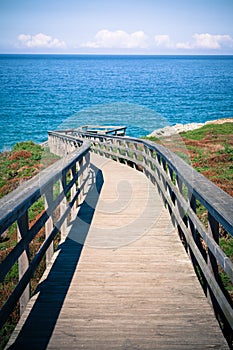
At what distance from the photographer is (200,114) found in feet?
191

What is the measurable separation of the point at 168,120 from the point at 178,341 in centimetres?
5103

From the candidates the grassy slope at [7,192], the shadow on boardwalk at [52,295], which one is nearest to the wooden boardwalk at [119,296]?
the shadow on boardwalk at [52,295]

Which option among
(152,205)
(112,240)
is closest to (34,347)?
(112,240)

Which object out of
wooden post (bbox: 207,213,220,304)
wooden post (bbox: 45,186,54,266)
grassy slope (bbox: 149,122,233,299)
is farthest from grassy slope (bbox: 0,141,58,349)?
grassy slope (bbox: 149,122,233,299)

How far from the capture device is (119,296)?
4242mm

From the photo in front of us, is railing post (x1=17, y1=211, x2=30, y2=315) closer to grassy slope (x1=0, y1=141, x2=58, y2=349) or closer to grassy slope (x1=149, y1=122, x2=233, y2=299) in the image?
grassy slope (x1=0, y1=141, x2=58, y2=349)

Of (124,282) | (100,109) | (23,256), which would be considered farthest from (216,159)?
(100,109)

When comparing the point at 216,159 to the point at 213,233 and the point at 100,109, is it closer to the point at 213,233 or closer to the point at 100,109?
the point at 213,233

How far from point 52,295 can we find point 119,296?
714 millimetres

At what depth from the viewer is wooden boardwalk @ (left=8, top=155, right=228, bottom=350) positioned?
339 cm

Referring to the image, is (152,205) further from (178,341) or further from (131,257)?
(178,341)

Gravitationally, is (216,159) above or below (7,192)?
above

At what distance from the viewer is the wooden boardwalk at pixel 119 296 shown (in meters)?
3.39

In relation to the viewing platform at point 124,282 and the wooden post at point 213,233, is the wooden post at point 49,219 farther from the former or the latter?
the wooden post at point 213,233
